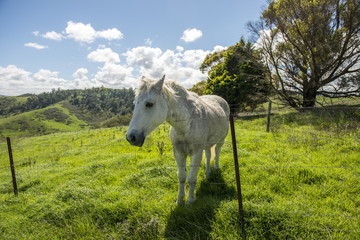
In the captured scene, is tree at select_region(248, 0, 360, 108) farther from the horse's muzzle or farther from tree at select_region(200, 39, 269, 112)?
the horse's muzzle

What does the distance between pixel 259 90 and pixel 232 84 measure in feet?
9.62

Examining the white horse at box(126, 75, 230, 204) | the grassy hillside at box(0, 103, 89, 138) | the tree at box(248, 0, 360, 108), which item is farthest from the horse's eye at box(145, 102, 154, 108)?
the grassy hillside at box(0, 103, 89, 138)

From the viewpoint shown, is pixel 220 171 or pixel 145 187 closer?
pixel 145 187

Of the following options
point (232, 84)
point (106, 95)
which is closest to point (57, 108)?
point (106, 95)

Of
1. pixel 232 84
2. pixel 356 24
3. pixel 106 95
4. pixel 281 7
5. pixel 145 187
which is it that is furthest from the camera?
pixel 106 95

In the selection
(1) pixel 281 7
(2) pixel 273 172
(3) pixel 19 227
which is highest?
(1) pixel 281 7

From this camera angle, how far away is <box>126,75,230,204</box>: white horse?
227cm

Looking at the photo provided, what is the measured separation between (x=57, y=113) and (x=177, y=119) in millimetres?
158930

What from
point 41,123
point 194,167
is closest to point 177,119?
point 194,167

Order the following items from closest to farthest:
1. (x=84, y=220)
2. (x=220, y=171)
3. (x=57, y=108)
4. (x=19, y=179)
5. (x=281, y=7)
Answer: (x=84, y=220) < (x=220, y=171) < (x=19, y=179) < (x=281, y=7) < (x=57, y=108)

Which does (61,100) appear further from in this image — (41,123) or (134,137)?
(134,137)

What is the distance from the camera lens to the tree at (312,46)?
11.0 meters

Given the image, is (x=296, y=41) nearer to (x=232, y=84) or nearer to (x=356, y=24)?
(x=356, y=24)

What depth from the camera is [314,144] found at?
5.23 metres
